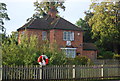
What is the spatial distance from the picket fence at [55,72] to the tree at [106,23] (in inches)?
1126

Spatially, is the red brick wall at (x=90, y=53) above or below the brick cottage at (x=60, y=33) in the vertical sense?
below

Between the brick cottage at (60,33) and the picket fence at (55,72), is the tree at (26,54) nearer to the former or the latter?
the picket fence at (55,72)

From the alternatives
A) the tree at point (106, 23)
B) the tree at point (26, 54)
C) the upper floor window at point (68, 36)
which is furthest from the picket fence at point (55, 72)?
the tree at point (106, 23)

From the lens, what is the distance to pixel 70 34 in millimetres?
39562

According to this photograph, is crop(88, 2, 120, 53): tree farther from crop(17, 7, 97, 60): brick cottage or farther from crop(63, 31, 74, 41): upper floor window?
crop(63, 31, 74, 41): upper floor window

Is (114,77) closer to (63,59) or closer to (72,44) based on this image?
(63,59)

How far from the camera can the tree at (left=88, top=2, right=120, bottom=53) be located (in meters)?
47.0

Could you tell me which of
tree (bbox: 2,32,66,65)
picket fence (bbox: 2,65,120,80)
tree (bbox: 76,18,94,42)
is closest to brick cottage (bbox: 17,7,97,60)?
tree (bbox: 76,18,94,42)

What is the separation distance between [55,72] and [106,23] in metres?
32.4

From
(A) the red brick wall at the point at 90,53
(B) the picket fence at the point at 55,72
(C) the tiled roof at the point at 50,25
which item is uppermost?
(C) the tiled roof at the point at 50,25

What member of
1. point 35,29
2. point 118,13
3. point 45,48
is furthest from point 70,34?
point 45,48

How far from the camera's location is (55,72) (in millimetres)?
16656

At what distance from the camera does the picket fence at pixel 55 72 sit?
15602 mm

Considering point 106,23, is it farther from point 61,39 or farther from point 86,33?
point 61,39
